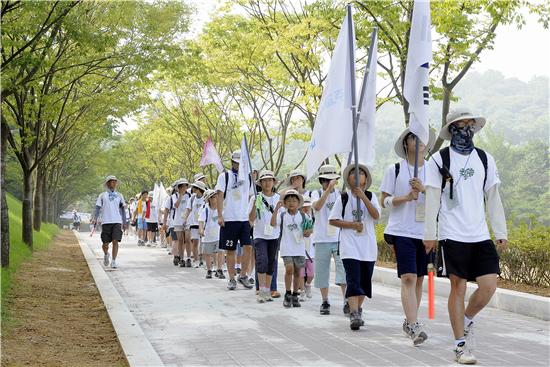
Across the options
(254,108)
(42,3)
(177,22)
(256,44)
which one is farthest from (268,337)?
(254,108)

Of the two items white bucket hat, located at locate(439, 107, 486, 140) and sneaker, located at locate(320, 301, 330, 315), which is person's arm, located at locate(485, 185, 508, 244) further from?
sneaker, located at locate(320, 301, 330, 315)

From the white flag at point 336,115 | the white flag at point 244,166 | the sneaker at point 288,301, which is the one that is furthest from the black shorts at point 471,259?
the white flag at point 244,166

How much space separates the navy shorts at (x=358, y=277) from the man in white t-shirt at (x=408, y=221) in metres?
0.63

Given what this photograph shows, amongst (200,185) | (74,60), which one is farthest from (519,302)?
(74,60)

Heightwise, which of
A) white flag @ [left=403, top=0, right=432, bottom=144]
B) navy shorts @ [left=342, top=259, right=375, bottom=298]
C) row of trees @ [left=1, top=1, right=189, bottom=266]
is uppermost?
row of trees @ [left=1, top=1, right=189, bottom=266]

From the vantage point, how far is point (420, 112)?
7418 millimetres

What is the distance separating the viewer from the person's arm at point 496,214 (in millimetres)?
6457

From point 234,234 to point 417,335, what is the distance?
5993mm

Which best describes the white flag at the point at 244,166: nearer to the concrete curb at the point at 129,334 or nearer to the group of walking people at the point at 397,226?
the group of walking people at the point at 397,226

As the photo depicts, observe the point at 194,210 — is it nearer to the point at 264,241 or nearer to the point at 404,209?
the point at 264,241

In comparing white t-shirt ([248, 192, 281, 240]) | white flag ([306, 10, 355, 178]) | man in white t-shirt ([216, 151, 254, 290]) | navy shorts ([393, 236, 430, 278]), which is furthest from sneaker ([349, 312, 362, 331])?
man in white t-shirt ([216, 151, 254, 290])

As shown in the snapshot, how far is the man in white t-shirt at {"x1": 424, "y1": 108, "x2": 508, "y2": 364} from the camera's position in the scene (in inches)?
252

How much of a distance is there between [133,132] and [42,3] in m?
38.6

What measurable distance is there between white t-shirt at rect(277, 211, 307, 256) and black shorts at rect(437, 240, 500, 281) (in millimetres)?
4175
